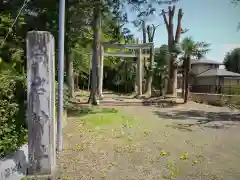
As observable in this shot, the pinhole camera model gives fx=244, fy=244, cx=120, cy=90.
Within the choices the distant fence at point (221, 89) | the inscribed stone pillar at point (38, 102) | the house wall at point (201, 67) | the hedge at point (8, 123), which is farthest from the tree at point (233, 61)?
the hedge at point (8, 123)

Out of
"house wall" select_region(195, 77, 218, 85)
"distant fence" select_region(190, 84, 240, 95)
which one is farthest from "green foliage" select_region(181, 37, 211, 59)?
"house wall" select_region(195, 77, 218, 85)

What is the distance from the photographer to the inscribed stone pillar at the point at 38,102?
157 inches

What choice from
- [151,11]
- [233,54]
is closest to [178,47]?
[151,11]

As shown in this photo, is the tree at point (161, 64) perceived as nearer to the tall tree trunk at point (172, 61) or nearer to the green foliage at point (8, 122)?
the tall tree trunk at point (172, 61)

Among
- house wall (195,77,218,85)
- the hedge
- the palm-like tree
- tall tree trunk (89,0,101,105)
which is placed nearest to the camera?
the hedge

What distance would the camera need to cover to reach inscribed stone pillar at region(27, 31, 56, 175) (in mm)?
3977

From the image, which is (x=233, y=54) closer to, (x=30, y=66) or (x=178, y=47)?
(x=178, y=47)

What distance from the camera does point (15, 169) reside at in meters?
3.61

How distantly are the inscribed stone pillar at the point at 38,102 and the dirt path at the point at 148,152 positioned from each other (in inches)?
18.4

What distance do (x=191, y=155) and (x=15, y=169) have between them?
11.6 feet

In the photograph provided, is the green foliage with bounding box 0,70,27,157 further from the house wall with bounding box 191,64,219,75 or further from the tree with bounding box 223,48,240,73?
the tree with bounding box 223,48,240,73

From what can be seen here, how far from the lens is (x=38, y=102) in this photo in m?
4.00

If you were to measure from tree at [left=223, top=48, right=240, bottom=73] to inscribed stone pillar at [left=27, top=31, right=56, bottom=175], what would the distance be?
38551 mm

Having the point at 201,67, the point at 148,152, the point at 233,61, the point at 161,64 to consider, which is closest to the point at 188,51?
the point at 161,64
